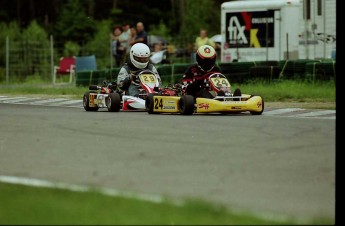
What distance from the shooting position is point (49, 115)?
617 inches

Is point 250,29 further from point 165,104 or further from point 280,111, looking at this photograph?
point 165,104

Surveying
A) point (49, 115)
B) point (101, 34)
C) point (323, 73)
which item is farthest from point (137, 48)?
point (101, 34)

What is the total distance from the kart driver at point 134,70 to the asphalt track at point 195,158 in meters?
3.50

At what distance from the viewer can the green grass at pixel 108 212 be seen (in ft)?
21.3

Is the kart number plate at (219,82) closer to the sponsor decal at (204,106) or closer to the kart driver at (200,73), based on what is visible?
the kart driver at (200,73)

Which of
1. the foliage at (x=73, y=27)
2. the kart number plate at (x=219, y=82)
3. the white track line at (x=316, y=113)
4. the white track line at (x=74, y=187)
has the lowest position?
the white track line at (x=74, y=187)

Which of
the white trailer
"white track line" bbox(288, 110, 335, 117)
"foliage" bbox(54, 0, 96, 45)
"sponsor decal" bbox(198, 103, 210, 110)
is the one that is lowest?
"white track line" bbox(288, 110, 335, 117)

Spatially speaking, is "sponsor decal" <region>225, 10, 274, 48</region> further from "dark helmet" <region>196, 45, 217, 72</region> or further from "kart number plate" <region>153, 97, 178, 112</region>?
"kart number plate" <region>153, 97, 178, 112</region>

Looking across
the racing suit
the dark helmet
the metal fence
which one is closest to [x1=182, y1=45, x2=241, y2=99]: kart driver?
the dark helmet

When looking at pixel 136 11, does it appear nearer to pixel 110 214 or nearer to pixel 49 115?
pixel 49 115

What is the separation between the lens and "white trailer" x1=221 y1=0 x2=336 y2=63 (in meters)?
28.4

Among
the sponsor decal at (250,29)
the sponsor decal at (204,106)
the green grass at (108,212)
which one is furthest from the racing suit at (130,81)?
the sponsor decal at (250,29)

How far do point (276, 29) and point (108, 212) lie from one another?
924 inches

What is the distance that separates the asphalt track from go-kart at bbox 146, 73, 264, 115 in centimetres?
152
